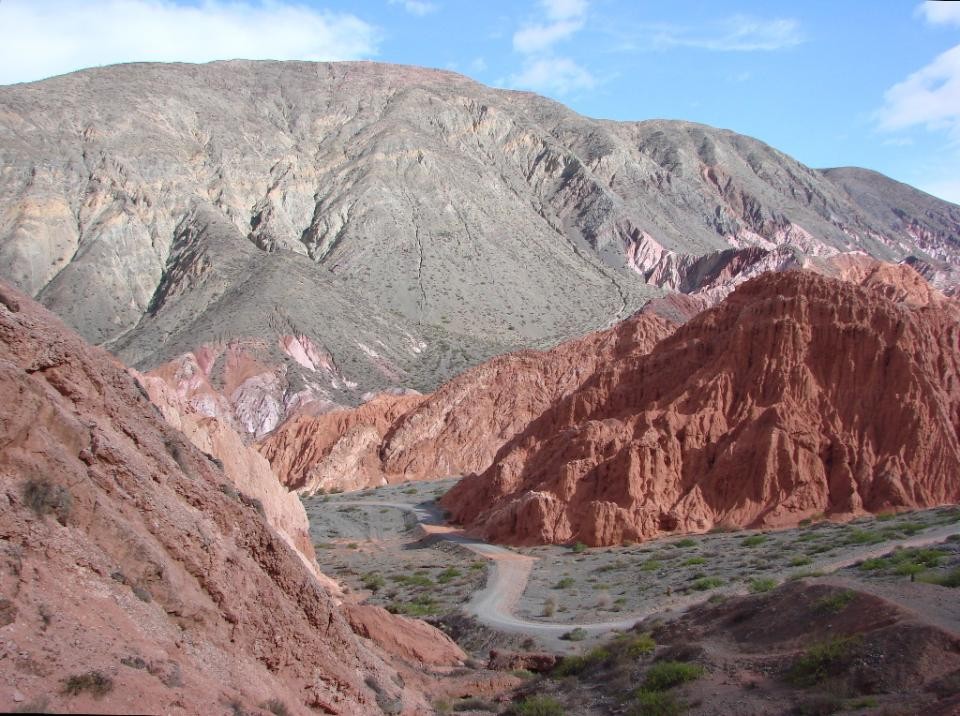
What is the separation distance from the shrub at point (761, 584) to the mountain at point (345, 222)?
6432 cm

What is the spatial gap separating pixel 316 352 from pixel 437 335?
18.4m

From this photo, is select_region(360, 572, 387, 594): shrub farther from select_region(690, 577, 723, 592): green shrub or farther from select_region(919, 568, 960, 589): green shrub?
select_region(919, 568, 960, 589): green shrub

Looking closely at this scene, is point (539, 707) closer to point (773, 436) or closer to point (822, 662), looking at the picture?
point (822, 662)

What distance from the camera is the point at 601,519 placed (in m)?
38.0

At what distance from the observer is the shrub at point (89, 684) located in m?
7.55

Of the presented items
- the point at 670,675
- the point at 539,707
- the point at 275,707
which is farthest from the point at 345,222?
the point at 275,707

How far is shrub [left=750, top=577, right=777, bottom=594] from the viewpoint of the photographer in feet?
73.4

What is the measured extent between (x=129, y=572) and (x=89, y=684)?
7.05 feet

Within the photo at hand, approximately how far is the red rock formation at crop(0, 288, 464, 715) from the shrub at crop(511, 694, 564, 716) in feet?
9.29

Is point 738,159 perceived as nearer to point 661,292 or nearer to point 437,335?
point 661,292

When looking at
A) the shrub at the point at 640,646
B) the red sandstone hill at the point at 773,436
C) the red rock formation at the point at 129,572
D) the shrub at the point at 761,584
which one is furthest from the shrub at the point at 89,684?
the red sandstone hill at the point at 773,436

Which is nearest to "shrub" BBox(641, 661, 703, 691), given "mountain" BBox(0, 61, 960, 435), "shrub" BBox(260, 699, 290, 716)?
"shrub" BBox(260, 699, 290, 716)

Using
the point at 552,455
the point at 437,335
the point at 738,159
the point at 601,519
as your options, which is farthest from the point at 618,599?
the point at 738,159

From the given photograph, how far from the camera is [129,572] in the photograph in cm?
972
